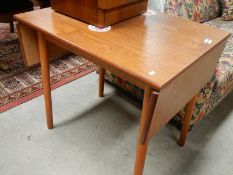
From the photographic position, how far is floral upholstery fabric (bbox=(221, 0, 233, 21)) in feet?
6.95

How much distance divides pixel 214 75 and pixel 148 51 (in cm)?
64

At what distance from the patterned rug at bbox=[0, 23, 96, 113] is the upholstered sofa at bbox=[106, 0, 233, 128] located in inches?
13.9

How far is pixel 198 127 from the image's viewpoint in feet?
5.42

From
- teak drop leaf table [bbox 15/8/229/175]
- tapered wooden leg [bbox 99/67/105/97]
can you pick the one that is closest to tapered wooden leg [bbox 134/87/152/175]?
teak drop leaf table [bbox 15/8/229/175]

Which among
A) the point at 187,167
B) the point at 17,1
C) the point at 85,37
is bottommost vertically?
the point at 187,167

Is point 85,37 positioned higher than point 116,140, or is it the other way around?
point 85,37

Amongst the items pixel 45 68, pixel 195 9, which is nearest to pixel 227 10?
pixel 195 9

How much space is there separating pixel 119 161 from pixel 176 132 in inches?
17.6

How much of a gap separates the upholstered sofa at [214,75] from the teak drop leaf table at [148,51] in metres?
0.21

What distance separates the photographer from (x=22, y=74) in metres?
2.03

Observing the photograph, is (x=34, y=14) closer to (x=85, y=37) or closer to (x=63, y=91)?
(x=85, y=37)

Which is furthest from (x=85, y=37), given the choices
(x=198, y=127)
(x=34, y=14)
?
(x=198, y=127)

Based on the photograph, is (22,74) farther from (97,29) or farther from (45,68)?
(97,29)

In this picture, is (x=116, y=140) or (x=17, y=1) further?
(x=17, y=1)
